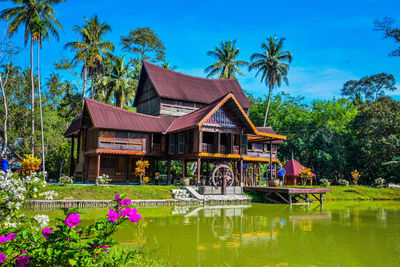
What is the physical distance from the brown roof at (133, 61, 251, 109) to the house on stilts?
0.11m

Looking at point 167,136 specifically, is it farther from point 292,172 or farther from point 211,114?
point 292,172

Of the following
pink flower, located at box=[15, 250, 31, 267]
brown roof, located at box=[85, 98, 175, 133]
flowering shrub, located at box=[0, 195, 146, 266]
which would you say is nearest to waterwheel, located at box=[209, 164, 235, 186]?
brown roof, located at box=[85, 98, 175, 133]

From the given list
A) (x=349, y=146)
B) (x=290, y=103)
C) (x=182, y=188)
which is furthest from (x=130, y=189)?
(x=290, y=103)

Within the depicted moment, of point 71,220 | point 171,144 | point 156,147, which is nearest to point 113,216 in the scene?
point 71,220

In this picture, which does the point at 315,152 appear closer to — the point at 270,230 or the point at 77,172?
the point at 77,172

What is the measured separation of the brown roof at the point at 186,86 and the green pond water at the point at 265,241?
16.8 meters

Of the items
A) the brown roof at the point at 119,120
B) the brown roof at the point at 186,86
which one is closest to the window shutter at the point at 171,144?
the brown roof at the point at 119,120

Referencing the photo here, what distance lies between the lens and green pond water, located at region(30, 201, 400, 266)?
7.57 meters

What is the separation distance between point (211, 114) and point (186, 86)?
30.6ft

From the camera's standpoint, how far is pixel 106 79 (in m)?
37.4

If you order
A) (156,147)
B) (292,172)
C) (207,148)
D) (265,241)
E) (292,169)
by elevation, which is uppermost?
(156,147)

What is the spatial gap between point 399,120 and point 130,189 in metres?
29.3

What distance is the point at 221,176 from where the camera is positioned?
76.5ft

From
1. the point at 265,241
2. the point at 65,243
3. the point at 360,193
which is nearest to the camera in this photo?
the point at 65,243
